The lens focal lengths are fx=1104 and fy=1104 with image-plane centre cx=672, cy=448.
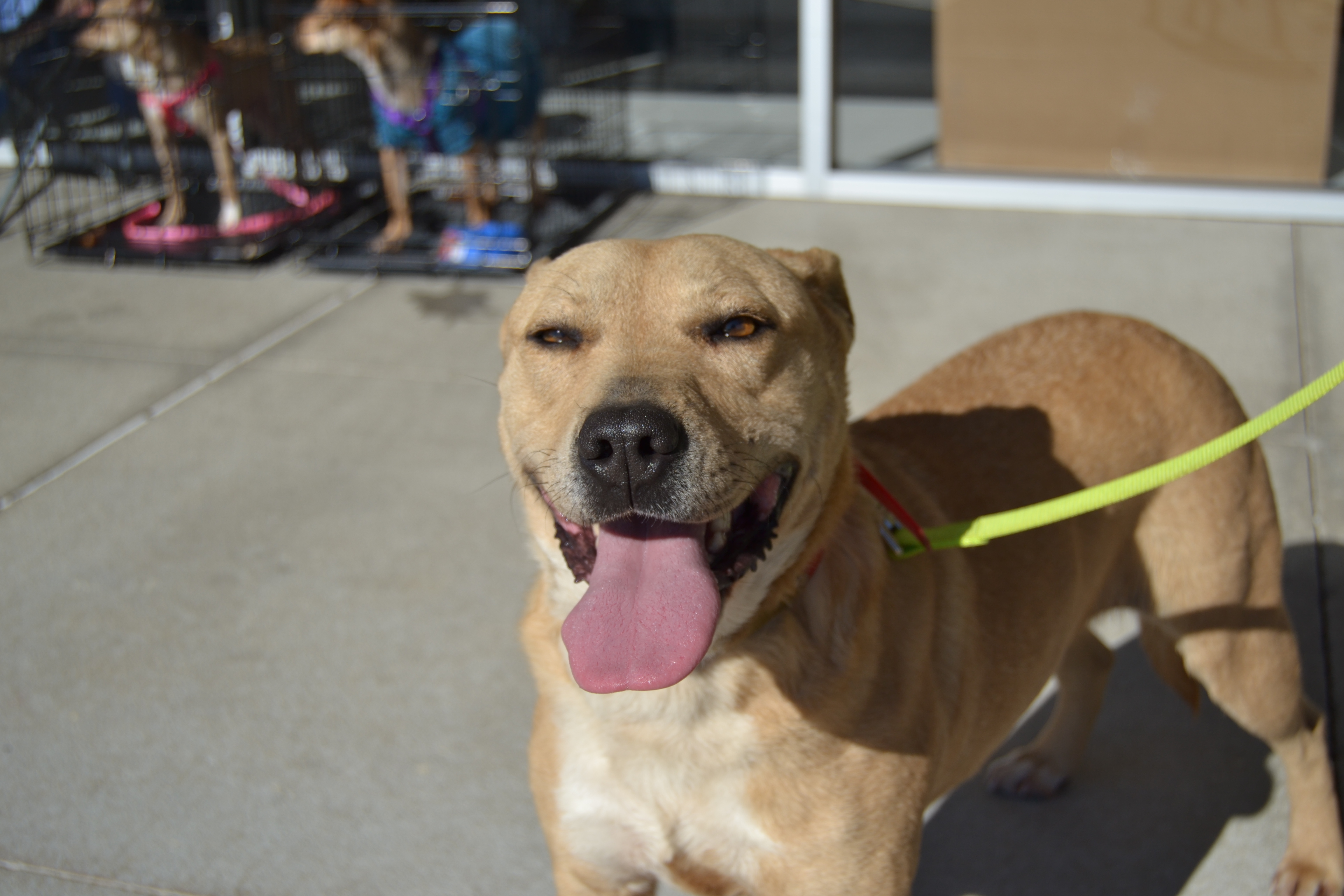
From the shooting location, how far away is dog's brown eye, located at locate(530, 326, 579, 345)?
214cm

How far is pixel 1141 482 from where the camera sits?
82.0 inches

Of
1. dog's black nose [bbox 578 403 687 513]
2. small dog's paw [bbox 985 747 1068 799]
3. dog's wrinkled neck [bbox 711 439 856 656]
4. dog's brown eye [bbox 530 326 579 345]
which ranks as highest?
dog's brown eye [bbox 530 326 579 345]

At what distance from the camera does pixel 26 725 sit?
325 cm

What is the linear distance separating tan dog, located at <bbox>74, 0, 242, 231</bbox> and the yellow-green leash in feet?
20.2

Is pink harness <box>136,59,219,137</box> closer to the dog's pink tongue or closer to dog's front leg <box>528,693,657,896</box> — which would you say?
dog's front leg <box>528,693,657,896</box>

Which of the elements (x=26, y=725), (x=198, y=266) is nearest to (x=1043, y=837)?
(x=26, y=725)

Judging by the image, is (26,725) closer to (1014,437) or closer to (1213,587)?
(1014,437)

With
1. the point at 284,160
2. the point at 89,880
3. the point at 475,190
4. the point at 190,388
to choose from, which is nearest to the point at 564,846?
the point at 89,880

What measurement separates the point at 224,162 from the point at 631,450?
6.26m

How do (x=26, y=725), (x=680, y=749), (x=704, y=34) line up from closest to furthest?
(x=680, y=749) < (x=26, y=725) < (x=704, y=34)

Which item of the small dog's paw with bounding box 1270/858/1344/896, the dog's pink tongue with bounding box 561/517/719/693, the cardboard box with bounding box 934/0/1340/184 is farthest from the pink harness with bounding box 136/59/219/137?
the small dog's paw with bounding box 1270/858/1344/896

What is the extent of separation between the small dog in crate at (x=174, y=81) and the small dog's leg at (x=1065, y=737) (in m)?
6.08

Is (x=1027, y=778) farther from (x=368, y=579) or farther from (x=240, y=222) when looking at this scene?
(x=240, y=222)

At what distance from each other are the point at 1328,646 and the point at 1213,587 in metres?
1.11
